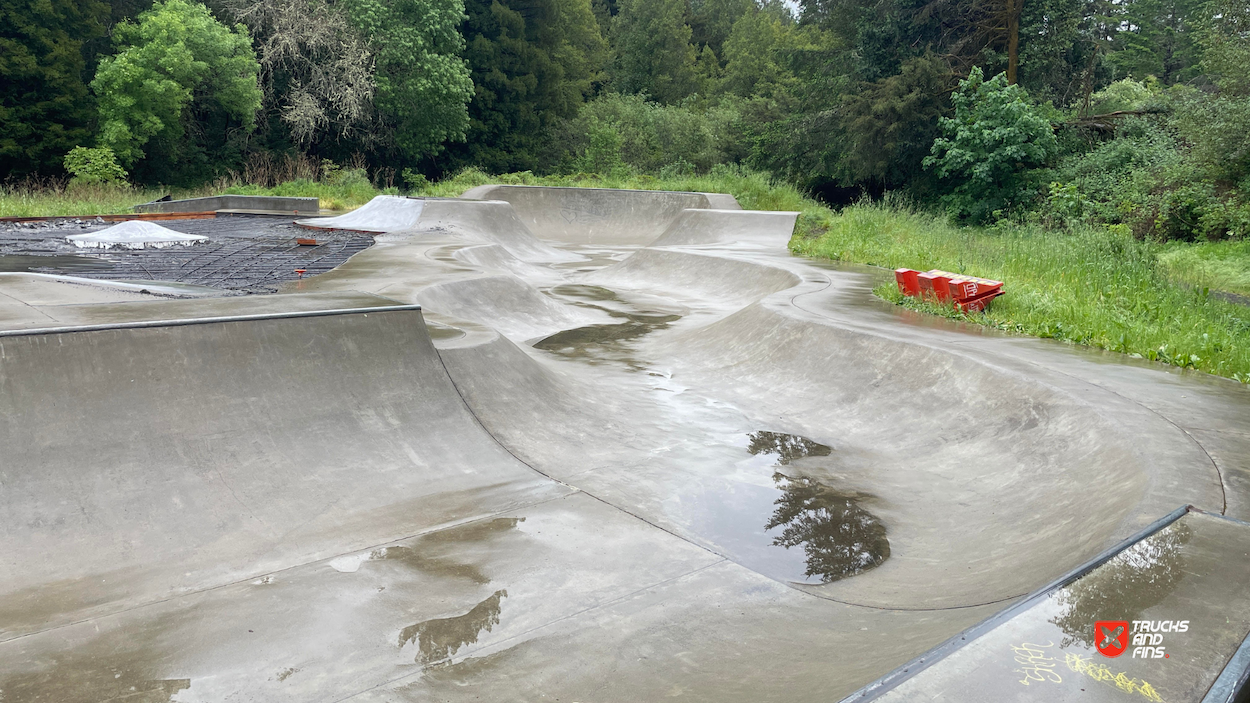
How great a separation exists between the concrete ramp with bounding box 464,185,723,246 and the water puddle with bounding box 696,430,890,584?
16.7 m

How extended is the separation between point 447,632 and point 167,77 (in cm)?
2976

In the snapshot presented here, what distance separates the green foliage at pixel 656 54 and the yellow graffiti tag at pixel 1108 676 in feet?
174

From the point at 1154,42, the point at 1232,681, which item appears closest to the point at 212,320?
the point at 1232,681

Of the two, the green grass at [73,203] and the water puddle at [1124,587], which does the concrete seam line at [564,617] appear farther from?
the green grass at [73,203]

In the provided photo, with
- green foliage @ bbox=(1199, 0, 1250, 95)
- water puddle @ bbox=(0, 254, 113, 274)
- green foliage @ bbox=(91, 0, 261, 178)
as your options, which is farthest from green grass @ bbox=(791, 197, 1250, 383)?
green foliage @ bbox=(91, 0, 261, 178)

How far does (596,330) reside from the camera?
10180 millimetres

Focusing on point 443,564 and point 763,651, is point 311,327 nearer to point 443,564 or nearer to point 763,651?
point 443,564

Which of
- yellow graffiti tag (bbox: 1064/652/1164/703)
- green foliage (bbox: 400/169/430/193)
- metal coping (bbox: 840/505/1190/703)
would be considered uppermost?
green foliage (bbox: 400/169/430/193)

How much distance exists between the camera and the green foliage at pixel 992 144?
20.7 metres

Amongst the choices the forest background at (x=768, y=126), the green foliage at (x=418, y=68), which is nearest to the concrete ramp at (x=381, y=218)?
the forest background at (x=768, y=126)

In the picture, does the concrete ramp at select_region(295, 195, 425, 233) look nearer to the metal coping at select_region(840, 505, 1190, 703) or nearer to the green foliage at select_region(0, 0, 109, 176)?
the metal coping at select_region(840, 505, 1190, 703)

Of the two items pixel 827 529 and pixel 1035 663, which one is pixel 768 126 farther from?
pixel 1035 663

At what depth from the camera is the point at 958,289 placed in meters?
8.44

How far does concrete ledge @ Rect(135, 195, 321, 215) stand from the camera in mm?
20094
